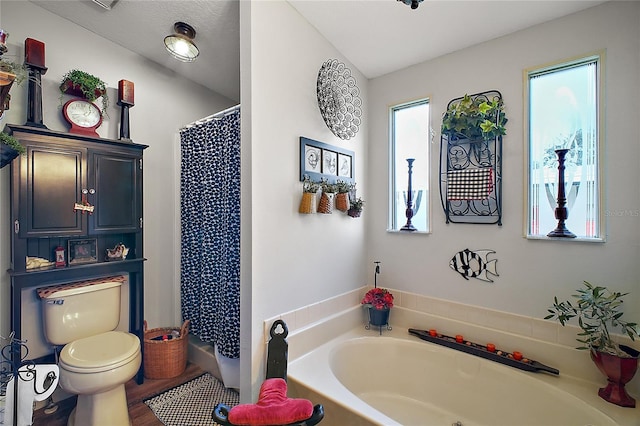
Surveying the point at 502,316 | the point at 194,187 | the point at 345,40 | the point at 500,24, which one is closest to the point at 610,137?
Answer: the point at 500,24

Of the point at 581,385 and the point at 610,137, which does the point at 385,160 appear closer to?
the point at 610,137

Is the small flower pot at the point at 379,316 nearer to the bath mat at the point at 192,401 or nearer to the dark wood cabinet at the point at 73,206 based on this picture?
the bath mat at the point at 192,401

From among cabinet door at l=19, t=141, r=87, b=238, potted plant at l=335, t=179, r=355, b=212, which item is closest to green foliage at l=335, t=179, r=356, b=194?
potted plant at l=335, t=179, r=355, b=212

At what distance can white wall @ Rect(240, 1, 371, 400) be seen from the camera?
1.62 metres

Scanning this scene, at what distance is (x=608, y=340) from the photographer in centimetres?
149

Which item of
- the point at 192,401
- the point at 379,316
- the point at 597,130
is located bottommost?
the point at 192,401

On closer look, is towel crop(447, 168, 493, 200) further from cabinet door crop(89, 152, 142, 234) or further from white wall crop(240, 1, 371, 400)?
cabinet door crop(89, 152, 142, 234)

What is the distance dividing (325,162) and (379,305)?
3.78ft

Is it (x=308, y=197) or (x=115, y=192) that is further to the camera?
(x=115, y=192)

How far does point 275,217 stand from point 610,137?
6.28 ft

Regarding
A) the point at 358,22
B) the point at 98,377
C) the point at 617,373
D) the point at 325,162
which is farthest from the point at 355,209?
the point at 98,377

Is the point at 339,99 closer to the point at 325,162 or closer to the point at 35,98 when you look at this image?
the point at 325,162

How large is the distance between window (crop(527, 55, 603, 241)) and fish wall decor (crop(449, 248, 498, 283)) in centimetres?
29

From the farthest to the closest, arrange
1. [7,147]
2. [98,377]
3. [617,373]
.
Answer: [98,377] → [617,373] → [7,147]
